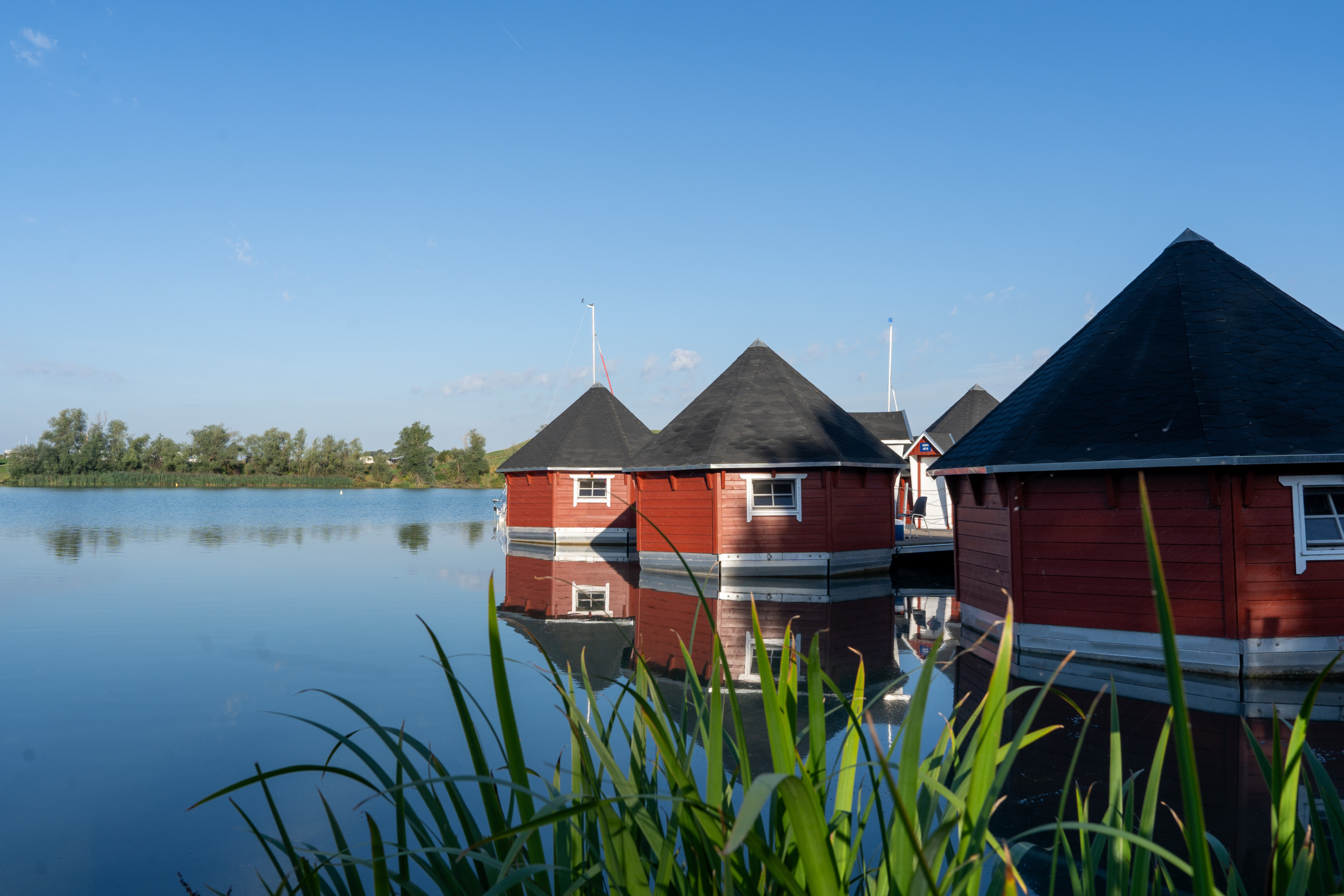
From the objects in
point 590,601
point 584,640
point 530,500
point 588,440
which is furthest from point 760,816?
point 530,500

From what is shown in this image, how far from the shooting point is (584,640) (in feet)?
35.1

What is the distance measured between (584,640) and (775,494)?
738 cm

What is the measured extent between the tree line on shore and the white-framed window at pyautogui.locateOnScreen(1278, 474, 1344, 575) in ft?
283

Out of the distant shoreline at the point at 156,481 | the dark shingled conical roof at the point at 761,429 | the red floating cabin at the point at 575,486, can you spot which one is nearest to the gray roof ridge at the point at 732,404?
the dark shingled conical roof at the point at 761,429

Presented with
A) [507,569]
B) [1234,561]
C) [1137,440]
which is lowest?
[507,569]

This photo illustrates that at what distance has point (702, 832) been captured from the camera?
4.95 feet

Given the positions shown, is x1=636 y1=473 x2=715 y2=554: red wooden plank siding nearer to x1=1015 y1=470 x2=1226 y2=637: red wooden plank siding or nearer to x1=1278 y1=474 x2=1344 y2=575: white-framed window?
x1=1015 y1=470 x2=1226 y2=637: red wooden plank siding

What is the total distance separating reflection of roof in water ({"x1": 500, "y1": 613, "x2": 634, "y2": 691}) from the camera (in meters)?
9.19

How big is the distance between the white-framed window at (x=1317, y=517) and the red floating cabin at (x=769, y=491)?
8.51m

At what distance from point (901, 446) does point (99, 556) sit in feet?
94.3

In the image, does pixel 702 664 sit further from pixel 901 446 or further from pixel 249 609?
pixel 901 446

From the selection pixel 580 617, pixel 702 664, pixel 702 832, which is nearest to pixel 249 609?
pixel 580 617

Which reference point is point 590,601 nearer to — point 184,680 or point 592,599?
point 592,599

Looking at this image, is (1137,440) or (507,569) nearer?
(1137,440)
